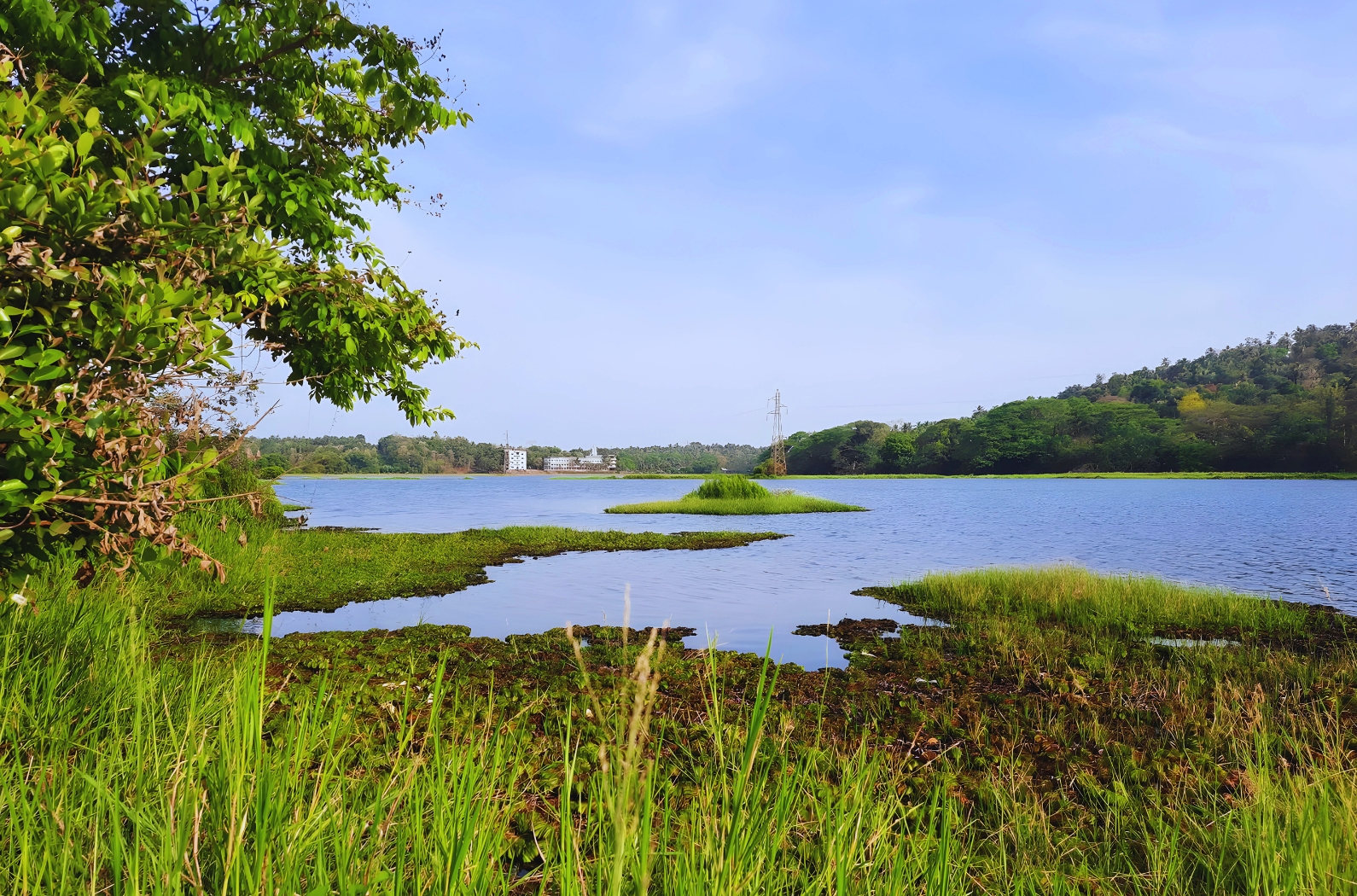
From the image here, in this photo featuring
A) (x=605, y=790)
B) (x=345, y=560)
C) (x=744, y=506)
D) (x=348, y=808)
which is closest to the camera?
(x=605, y=790)

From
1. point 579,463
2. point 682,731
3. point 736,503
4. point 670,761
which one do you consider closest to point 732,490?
point 736,503

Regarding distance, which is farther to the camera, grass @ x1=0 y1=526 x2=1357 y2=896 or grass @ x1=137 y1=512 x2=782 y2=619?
grass @ x1=137 y1=512 x2=782 y2=619

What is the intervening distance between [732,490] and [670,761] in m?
34.1

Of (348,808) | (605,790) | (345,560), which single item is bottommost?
(345,560)

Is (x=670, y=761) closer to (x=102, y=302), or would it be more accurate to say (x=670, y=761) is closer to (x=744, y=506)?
(x=102, y=302)

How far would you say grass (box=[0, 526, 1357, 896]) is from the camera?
2.32 metres

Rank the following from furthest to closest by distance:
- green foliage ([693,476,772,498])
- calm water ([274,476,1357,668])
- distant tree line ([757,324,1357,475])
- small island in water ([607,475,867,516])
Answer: distant tree line ([757,324,1357,475]) < green foliage ([693,476,772,498]) < small island in water ([607,475,867,516]) < calm water ([274,476,1357,668])

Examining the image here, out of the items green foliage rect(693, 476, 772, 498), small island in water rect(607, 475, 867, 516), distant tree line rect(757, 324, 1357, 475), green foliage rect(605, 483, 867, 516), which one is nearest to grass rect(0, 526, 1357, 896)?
green foliage rect(605, 483, 867, 516)

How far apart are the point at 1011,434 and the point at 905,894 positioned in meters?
133

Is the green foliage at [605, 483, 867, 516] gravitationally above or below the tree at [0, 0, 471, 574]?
below

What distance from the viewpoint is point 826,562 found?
19.2m

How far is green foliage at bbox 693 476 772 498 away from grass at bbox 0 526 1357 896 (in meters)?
28.1

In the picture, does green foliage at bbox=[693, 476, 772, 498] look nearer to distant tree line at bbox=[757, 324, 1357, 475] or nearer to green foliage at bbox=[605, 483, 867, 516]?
green foliage at bbox=[605, 483, 867, 516]

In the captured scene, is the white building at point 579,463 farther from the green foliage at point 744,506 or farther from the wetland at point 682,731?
the wetland at point 682,731
